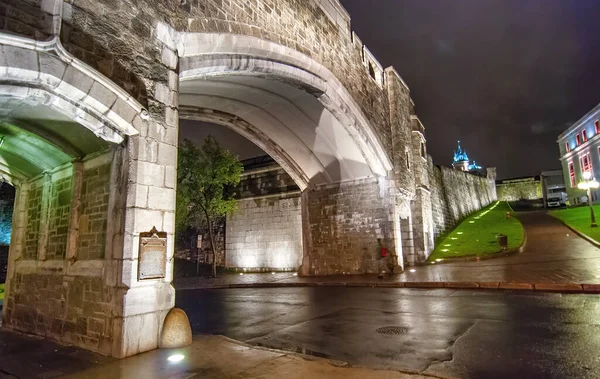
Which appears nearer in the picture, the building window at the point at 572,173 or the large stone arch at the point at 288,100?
the large stone arch at the point at 288,100

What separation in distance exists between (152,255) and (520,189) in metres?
72.6

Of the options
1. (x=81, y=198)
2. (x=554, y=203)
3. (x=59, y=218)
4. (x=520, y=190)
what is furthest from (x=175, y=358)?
(x=520, y=190)

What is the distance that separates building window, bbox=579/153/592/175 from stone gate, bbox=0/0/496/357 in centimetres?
4185

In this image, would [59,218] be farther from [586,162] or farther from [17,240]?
[586,162]

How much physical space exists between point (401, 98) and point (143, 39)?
15816mm

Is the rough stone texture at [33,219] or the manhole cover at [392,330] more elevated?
the rough stone texture at [33,219]

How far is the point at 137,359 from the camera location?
15.4 ft

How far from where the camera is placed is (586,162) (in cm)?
4141

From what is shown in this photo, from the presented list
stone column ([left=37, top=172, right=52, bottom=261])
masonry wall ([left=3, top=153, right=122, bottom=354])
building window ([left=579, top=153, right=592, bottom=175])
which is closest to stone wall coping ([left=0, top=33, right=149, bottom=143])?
masonry wall ([left=3, top=153, right=122, bottom=354])

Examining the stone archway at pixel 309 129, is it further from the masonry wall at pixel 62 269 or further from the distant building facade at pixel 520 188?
the distant building facade at pixel 520 188

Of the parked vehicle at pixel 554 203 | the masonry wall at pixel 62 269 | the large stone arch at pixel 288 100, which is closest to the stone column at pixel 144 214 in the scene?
the masonry wall at pixel 62 269

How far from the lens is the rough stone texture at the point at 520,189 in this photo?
6300 cm

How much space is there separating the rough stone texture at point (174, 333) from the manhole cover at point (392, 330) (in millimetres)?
2961

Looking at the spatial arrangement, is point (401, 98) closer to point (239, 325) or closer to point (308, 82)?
point (308, 82)
